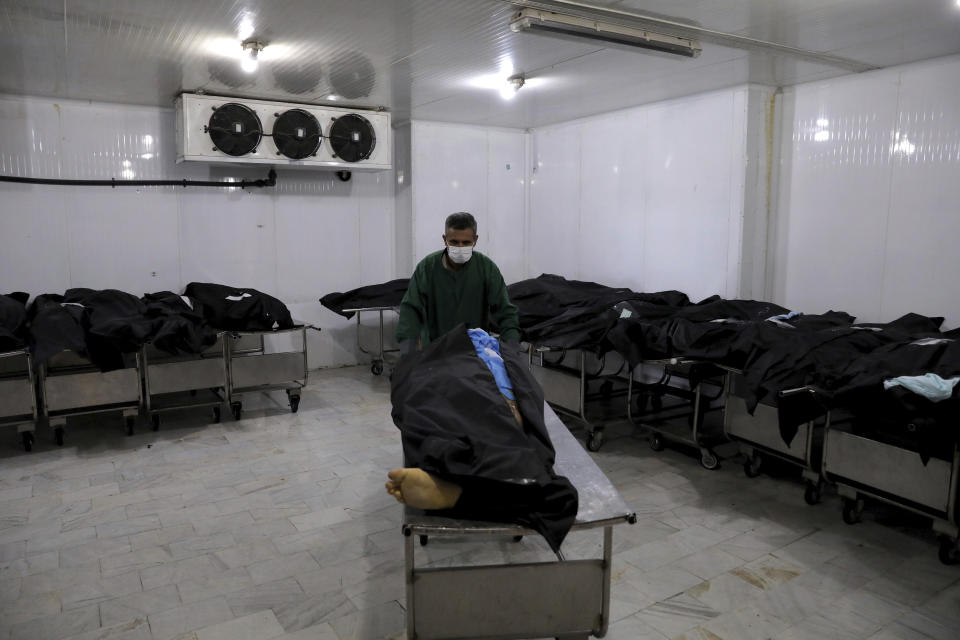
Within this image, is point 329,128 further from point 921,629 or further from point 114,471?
point 921,629

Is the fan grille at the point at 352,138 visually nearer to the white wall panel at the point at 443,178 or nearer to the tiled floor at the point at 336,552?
the white wall panel at the point at 443,178

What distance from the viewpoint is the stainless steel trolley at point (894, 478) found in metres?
2.82

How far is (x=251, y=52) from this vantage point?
3.82 m

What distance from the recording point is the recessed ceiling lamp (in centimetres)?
316

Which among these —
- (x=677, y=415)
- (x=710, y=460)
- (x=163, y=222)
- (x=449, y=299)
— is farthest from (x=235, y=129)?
(x=710, y=460)

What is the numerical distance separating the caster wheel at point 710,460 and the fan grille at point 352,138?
365 cm

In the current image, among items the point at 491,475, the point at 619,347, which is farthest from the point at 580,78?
the point at 491,475

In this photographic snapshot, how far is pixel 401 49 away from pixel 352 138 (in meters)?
1.83

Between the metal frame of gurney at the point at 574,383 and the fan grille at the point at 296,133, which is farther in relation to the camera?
the fan grille at the point at 296,133

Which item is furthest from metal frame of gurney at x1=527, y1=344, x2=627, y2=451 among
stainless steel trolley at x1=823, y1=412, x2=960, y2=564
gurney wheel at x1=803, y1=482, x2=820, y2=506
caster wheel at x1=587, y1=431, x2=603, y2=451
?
stainless steel trolley at x1=823, y1=412, x2=960, y2=564

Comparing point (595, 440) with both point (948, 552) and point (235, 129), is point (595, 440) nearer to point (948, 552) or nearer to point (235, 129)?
point (948, 552)

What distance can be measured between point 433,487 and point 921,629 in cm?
191

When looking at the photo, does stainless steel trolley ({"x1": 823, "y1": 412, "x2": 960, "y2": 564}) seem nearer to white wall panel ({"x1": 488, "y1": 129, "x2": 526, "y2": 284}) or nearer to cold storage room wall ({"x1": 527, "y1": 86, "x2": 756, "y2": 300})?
cold storage room wall ({"x1": 527, "y1": 86, "x2": 756, "y2": 300})

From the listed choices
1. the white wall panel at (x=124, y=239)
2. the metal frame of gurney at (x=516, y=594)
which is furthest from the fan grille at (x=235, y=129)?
the metal frame of gurney at (x=516, y=594)
